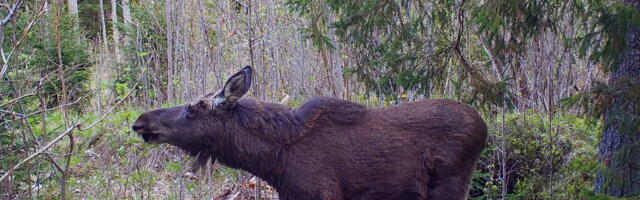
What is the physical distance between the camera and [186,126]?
6199 mm

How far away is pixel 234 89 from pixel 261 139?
0.51m

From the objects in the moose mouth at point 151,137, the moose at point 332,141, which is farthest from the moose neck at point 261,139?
the moose mouth at point 151,137

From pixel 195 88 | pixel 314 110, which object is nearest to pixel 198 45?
pixel 195 88

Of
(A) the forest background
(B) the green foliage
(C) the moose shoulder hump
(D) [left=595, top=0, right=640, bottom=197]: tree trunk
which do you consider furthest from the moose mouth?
(B) the green foliage

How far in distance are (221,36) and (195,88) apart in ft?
4.18

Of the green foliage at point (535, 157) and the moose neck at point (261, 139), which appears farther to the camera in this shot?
the green foliage at point (535, 157)

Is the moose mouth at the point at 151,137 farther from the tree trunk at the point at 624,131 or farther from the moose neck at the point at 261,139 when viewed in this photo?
the tree trunk at the point at 624,131

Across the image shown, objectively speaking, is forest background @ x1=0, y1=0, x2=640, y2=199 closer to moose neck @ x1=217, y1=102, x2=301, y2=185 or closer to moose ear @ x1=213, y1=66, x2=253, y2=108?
moose ear @ x1=213, y1=66, x2=253, y2=108

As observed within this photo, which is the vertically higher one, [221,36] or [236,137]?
[221,36]

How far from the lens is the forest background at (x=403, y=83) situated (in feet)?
19.1

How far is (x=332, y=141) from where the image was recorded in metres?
6.07

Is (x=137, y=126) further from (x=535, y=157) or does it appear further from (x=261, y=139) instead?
(x=535, y=157)

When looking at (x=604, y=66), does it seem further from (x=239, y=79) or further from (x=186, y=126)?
(x=186, y=126)

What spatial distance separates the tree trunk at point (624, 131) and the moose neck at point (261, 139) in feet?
8.57
